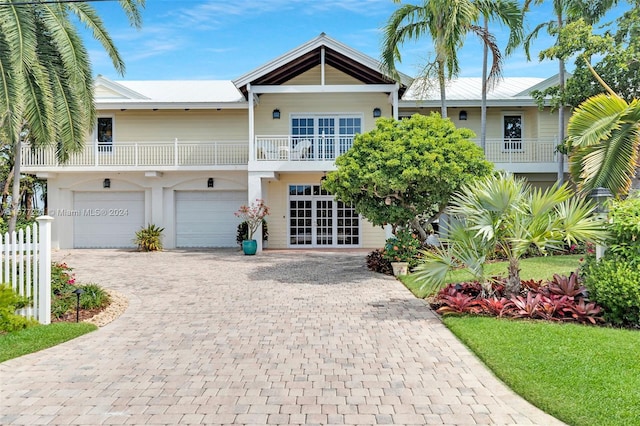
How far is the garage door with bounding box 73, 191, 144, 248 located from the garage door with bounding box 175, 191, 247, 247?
180 cm

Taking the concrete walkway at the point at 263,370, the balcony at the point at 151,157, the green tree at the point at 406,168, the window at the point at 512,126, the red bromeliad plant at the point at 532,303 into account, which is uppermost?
the window at the point at 512,126

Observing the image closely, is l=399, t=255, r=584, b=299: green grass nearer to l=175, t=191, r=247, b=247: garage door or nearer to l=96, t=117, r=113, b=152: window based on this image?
l=175, t=191, r=247, b=247: garage door

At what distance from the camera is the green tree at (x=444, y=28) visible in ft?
47.5

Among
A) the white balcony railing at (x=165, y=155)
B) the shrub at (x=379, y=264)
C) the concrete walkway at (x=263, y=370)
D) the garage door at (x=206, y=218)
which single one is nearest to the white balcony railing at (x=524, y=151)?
the shrub at (x=379, y=264)

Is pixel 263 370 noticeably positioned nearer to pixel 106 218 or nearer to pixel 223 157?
pixel 223 157

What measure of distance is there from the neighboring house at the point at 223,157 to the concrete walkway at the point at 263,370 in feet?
34.4

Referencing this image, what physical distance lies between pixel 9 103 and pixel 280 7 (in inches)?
198

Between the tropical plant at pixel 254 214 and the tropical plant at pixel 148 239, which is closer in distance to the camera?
the tropical plant at pixel 254 214

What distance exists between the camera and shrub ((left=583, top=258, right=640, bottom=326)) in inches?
253

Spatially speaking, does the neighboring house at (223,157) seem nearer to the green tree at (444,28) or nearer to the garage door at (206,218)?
the garage door at (206,218)

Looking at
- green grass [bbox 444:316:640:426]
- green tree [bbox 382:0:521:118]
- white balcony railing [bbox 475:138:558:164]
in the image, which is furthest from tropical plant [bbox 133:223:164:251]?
green grass [bbox 444:316:640:426]

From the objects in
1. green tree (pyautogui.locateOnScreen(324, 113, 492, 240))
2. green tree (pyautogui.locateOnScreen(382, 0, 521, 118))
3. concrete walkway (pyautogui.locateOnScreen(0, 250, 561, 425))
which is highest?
green tree (pyautogui.locateOnScreen(382, 0, 521, 118))

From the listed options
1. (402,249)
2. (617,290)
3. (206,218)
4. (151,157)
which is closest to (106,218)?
(151,157)

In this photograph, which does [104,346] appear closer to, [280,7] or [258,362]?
[258,362]
